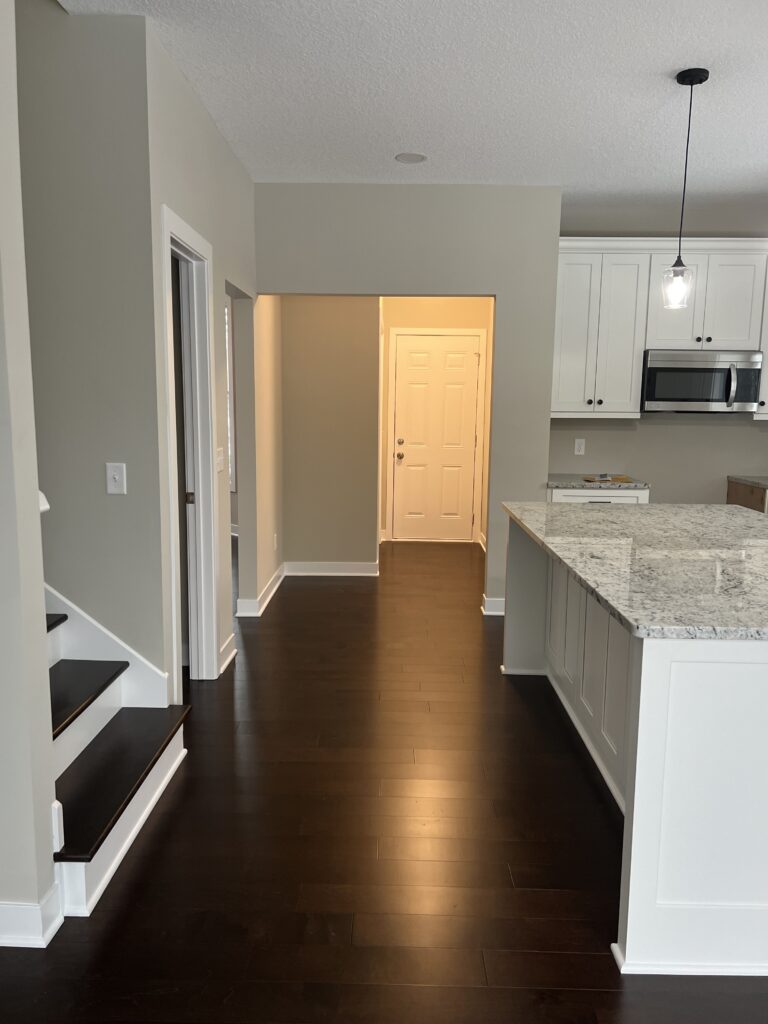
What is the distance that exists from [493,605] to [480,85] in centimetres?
320

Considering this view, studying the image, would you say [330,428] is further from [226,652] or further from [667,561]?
[667,561]

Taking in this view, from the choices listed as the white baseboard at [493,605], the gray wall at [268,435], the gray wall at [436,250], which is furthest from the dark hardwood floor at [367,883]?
the gray wall at [436,250]

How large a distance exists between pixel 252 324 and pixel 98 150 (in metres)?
2.13

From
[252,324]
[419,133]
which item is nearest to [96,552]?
[252,324]

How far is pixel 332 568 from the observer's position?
6.30m

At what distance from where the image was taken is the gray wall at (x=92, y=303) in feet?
9.03

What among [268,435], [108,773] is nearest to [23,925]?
[108,773]

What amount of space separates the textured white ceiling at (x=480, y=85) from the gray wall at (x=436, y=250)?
19cm

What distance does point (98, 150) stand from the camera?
276 cm

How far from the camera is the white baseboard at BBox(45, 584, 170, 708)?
2.93 metres

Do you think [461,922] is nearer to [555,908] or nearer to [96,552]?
[555,908]

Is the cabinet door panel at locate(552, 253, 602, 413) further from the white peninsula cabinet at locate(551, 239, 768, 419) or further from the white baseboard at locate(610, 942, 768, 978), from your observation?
the white baseboard at locate(610, 942, 768, 978)

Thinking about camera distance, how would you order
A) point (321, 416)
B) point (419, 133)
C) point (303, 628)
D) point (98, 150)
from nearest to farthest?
point (98, 150)
point (419, 133)
point (303, 628)
point (321, 416)

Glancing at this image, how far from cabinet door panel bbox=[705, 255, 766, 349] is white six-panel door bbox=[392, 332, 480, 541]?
102 inches
